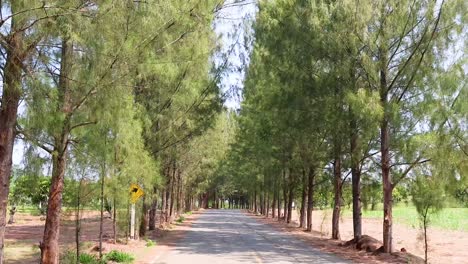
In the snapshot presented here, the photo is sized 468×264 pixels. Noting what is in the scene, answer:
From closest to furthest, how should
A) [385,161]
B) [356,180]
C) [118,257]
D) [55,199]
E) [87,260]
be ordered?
[55,199]
[87,260]
[118,257]
[385,161]
[356,180]

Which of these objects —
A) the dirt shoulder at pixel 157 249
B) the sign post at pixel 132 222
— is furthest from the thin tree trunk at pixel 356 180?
the sign post at pixel 132 222

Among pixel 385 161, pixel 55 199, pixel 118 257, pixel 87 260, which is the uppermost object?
pixel 385 161

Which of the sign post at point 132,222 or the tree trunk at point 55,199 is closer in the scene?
the tree trunk at point 55,199

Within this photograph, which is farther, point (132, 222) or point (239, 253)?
point (132, 222)

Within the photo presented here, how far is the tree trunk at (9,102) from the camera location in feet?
26.7

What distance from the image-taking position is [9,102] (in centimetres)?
886

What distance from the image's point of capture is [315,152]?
104 ft

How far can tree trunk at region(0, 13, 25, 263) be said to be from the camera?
8125mm

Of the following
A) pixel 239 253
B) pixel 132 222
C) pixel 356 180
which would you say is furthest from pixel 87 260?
pixel 356 180

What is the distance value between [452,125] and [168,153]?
16.0m

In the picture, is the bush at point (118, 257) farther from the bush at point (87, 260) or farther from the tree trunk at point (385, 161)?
the tree trunk at point (385, 161)

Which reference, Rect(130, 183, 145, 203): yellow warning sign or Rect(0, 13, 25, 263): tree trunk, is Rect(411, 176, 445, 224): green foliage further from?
Rect(0, 13, 25, 263): tree trunk

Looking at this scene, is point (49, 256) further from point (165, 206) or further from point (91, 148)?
point (165, 206)

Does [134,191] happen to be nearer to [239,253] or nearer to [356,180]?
[239,253]
